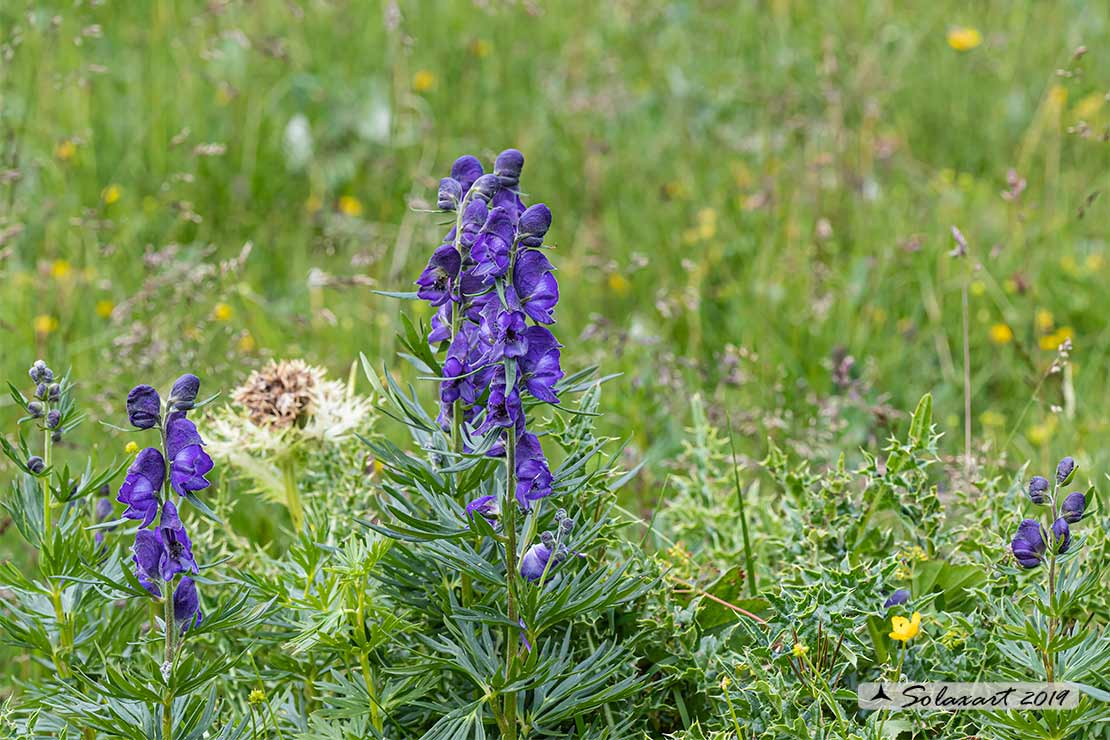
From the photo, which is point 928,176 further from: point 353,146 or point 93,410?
point 93,410

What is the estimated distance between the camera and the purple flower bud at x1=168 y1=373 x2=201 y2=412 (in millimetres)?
1638

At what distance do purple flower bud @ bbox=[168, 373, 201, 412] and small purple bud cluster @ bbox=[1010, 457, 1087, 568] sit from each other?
3.87ft

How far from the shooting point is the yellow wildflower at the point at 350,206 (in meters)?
4.60

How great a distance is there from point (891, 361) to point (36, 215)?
2.90 m

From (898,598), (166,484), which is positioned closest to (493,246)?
(166,484)

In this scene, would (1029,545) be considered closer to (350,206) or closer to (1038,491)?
(1038,491)

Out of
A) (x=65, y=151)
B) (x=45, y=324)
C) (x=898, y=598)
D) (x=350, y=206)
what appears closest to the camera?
(x=898, y=598)

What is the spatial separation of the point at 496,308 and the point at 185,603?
62cm

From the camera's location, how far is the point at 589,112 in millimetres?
5117

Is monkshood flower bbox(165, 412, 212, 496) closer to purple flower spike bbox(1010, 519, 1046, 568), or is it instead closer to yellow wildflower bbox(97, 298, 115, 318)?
purple flower spike bbox(1010, 519, 1046, 568)

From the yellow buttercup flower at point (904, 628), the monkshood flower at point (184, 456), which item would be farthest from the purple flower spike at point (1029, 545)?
the monkshood flower at point (184, 456)

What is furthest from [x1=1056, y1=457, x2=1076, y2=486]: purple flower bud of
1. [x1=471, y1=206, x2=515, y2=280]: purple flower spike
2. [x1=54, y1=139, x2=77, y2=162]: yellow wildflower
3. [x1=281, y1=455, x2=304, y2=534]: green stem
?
[x1=54, y1=139, x2=77, y2=162]: yellow wildflower

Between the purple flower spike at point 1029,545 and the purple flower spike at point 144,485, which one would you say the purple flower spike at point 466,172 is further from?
the purple flower spike at point 1029,545

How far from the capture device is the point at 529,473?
5.54 feet
